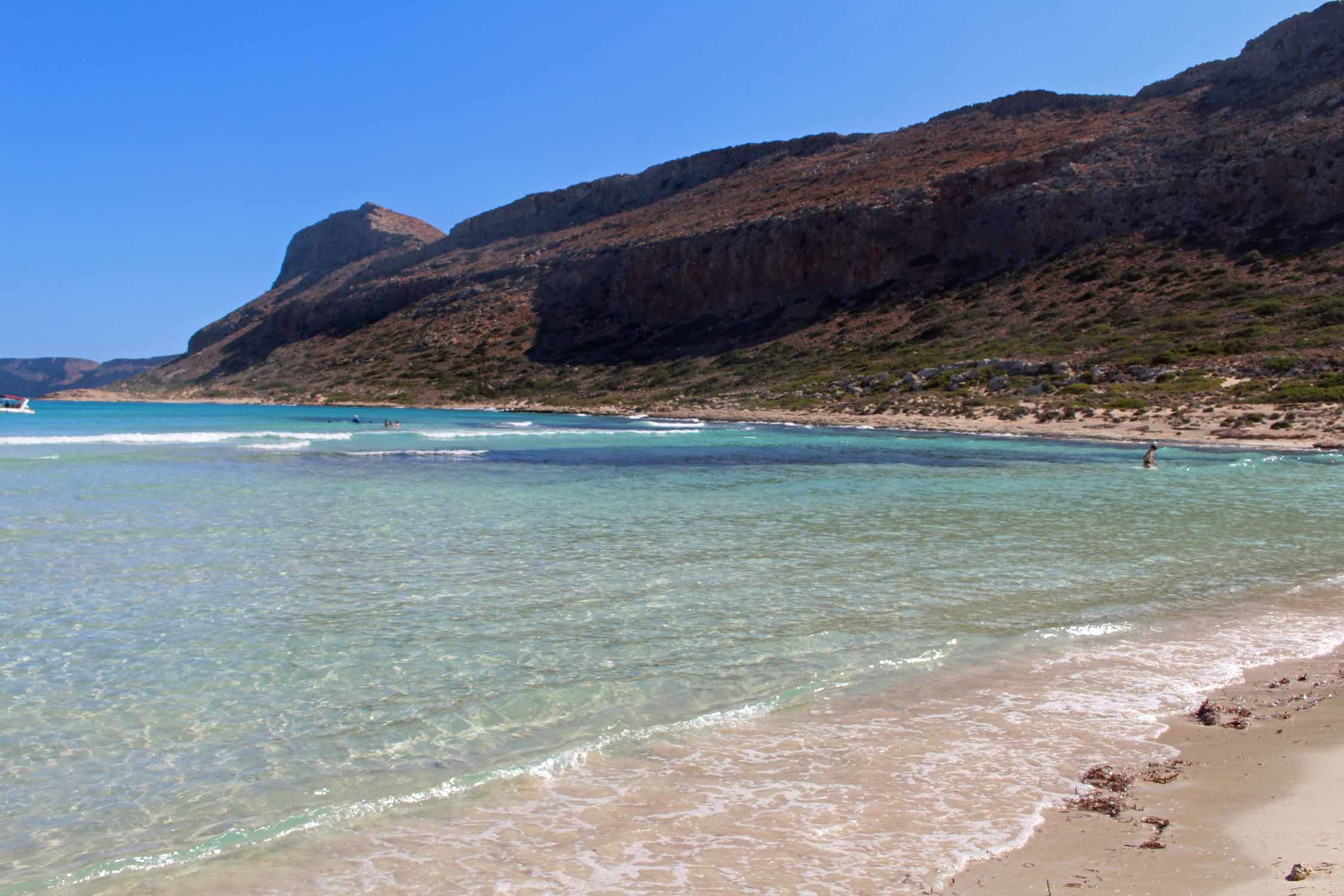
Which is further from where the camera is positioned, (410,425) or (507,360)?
(507,360)

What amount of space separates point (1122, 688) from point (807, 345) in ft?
197

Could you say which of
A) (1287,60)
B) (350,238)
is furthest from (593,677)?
(350,238)

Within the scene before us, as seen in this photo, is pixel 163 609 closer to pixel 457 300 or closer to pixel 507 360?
pixel 507 360

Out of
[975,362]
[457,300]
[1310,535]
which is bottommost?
[1310,535]

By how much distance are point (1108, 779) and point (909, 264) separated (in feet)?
224

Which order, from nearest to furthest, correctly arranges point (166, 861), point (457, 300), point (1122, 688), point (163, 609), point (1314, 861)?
point (1314, 861) < point (166, 861) < point (1122, 688) < point (163, 609) < point (457, 300)

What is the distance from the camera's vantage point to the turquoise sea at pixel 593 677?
4.17 metres

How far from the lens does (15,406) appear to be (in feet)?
228

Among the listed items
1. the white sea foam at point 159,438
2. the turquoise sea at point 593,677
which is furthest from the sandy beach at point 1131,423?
the white sea foam at point 159,438

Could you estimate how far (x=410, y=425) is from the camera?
50250mm

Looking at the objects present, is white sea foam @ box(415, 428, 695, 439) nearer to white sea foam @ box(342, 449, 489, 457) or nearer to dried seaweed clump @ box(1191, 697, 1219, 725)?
white sea foam @ box(342, 449, 489, 457)

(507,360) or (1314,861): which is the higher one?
(507,360)

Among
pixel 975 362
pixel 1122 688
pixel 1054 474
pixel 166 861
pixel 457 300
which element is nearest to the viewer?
pixel 166 861

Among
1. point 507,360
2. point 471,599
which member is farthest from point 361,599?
point 507,360
